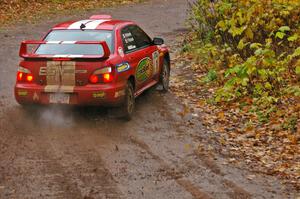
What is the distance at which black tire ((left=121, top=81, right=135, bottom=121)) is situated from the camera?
398 inches

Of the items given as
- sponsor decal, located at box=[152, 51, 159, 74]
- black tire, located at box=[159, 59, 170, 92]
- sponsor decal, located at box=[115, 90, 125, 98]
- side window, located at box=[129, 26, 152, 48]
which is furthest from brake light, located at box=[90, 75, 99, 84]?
black tire, located at box=[159, 59, 170, 92]

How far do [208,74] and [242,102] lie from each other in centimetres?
229

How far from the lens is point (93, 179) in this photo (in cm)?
745

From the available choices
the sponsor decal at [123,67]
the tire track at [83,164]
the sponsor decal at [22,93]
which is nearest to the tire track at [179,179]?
the tire track at [83,164]

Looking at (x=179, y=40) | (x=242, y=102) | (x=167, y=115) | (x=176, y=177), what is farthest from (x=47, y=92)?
(x=179, y=40)

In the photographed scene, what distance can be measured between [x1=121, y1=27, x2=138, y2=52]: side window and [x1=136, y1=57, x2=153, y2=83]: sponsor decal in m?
0.35

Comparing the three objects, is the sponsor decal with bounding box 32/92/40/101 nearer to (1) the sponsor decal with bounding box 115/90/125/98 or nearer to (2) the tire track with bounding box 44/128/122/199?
(2) the tire track with bounding box 44/128/122/199

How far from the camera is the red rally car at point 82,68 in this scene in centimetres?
970

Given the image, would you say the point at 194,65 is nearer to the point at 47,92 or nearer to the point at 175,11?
the point at 47,92

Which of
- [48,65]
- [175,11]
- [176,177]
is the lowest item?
[175,11]

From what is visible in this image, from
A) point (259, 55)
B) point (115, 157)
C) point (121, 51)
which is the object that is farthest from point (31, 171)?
point (259, 55)

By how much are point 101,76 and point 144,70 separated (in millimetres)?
1622

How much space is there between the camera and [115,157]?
331 inches

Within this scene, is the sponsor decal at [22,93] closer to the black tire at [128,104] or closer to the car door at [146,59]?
the black tire at [128,104]
